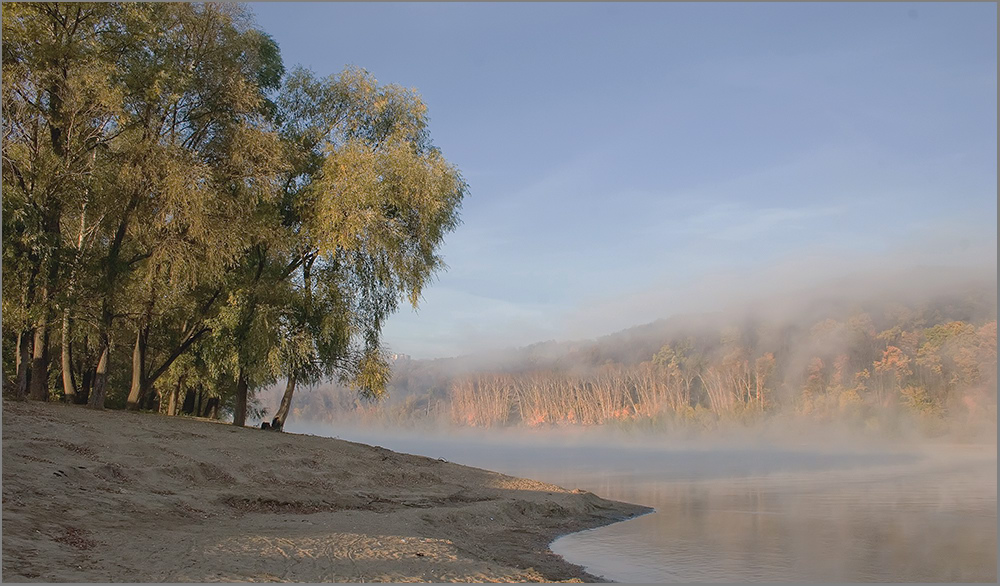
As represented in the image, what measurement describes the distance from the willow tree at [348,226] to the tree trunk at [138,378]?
2909mm

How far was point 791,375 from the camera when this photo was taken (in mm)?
93312

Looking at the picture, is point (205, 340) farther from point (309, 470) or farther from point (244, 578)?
point (244, 578)

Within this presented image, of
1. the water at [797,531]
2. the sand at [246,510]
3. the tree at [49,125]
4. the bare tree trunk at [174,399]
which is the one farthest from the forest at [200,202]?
the water at [797,531]

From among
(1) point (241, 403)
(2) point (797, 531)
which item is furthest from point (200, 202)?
(2) point (797, 531)

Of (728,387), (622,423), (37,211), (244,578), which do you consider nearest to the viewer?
(244,578)

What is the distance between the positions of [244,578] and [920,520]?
1720 centimetres

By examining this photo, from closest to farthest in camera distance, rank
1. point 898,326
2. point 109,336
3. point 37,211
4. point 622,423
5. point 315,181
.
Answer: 1. point 37,211
2. point 109,336
3. point 315,181
4. point 898,326
5. point 622,423

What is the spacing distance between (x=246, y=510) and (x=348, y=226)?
1015 centimetres

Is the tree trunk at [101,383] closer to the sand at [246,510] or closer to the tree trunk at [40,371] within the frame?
the tree trunk at [40,371]

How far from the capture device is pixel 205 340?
2341 cm

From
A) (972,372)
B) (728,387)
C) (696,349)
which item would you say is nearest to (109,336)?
(972,372)

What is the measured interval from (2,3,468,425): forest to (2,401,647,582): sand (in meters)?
2.72

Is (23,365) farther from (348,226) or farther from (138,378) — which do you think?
(348,226)

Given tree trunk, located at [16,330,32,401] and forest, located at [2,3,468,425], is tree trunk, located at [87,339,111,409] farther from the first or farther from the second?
tree trunk, located at [16,330,32,401]
